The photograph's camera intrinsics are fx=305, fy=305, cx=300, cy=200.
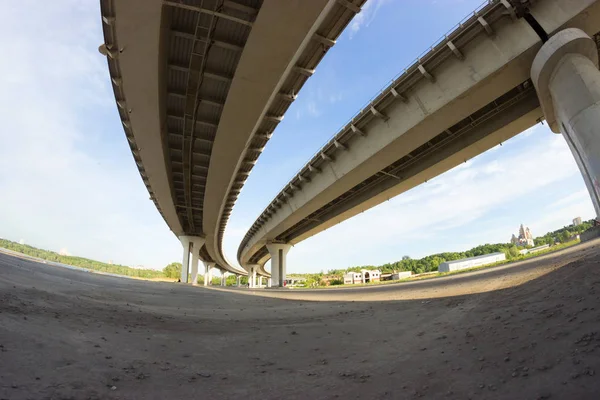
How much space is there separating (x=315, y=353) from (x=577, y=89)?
455 inches

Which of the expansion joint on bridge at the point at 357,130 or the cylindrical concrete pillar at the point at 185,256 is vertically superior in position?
the expansion joint on bridge at the point at 357,130

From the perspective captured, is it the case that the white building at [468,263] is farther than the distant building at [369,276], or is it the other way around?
the distant building at [369,276]

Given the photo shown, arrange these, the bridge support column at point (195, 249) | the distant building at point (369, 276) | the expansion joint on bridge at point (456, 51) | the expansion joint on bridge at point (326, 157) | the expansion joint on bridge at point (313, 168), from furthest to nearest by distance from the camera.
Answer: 1. the distant building at point (369, 276)
2. the bridge support column at point (195, 249)
3. the expansion joint on bridge at point (313, 168)
4. the expansion joint on bridge at point (326, 157)
5. the expansion joint on bridge at point (456, 51)

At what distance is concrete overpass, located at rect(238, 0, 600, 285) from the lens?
9.93 meters

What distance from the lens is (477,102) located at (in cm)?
1320

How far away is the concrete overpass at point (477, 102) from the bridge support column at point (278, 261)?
20377mm

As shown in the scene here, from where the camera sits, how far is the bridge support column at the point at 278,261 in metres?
42.5

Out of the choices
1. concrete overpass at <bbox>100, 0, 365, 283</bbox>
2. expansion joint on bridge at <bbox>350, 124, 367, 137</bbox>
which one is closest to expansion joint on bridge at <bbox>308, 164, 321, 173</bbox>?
concrete overpass at <bbox>100, 0, 365, 283</bbox>

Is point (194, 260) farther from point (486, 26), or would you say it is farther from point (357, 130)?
point (486, 26)

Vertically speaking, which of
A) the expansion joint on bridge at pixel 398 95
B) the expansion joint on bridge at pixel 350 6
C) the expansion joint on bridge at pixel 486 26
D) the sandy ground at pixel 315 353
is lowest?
the sandy ground at pixel 315 353

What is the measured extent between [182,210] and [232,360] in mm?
34461

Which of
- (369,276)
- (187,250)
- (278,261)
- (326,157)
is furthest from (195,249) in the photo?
(369,276)

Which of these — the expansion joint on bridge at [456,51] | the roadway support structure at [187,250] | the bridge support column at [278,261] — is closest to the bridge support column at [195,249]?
the roadway support structure at [187,250]

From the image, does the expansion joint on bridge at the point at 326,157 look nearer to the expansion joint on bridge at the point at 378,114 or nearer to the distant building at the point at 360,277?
the expansion joint on bridge at the point at 378,114
